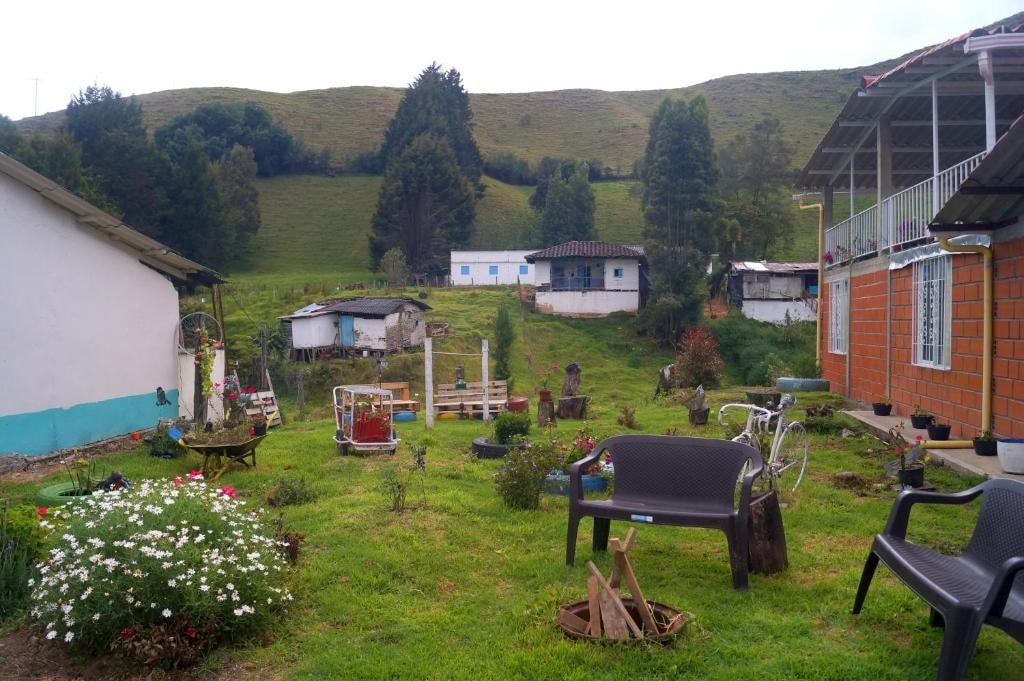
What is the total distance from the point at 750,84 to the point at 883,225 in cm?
9902

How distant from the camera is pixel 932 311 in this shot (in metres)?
10.5

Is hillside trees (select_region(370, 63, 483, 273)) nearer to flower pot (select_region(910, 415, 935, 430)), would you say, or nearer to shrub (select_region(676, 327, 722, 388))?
shrub (select_region(676, 327, 722, 388))

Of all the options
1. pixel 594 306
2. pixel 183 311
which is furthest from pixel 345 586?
pixel 594 306

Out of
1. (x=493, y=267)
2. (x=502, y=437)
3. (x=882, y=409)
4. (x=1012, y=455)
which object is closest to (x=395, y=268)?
(x=493, y=267)

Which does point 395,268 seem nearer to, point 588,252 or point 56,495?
point 588,252

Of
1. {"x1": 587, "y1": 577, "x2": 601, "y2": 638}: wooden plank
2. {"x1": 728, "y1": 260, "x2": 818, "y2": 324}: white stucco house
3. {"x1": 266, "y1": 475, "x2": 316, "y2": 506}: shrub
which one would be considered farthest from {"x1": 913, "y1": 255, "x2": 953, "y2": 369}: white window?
{"x1": 728, "y1": 260, "x2": 818, "y2": 324}: white stucco house

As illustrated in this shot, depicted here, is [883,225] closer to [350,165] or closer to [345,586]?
[345,586]

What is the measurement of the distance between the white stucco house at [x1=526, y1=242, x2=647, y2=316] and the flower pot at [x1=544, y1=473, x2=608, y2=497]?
1232 inches

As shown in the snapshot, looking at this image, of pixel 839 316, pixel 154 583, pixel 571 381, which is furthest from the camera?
pixel 571 381

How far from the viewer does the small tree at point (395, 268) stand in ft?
150

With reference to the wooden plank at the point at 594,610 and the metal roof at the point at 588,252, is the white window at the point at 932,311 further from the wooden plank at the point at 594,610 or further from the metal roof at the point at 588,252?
the metal roof at the point at 588,252

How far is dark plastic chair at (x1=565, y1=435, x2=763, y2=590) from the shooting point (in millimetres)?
4879

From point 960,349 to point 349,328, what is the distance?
83.5ft

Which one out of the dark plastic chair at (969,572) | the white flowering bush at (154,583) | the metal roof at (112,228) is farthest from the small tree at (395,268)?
the dark plastic chair at (969,572)
